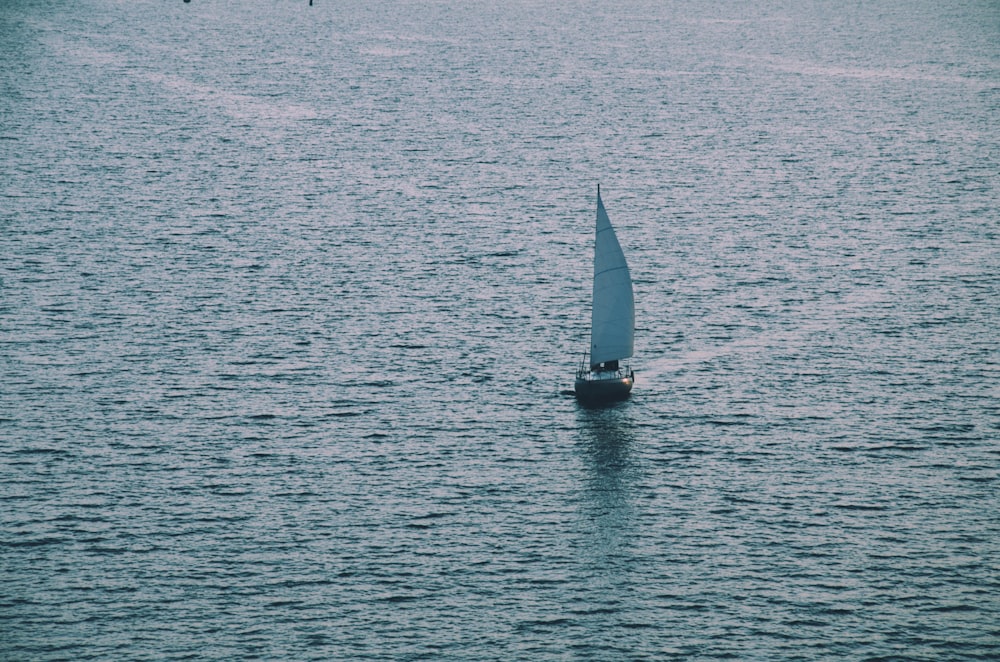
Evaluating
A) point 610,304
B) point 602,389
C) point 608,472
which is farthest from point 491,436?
point 610,304

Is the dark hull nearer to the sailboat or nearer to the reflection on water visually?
the reflection on water

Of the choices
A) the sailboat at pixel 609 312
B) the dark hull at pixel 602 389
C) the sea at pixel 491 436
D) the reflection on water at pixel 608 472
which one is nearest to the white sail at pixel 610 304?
the sailboat at pixel 609 312

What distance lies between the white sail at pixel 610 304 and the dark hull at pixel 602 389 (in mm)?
3538

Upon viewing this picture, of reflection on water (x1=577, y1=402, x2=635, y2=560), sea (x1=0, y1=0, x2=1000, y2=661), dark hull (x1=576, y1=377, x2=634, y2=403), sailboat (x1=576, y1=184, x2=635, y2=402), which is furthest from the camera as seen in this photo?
sailboat (x1=576, y1=184, x2=635, y2=402)

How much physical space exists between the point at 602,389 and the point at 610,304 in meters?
8.74

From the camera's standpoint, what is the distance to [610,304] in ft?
390

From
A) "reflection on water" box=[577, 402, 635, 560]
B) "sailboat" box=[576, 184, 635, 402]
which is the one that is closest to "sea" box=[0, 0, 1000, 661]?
"reflection on water" box=[577, 402, 635, 560]

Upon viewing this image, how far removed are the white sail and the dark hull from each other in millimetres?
3538

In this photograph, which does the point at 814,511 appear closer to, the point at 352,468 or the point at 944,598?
the point at 944,598

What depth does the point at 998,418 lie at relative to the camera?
4348 inches

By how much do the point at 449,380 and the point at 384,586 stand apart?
120 feet

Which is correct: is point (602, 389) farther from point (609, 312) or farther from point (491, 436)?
point (491, 436)

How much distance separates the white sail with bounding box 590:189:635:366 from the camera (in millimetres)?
118125

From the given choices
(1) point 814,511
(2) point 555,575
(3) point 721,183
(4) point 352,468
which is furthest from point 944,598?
(3) point 721,183
